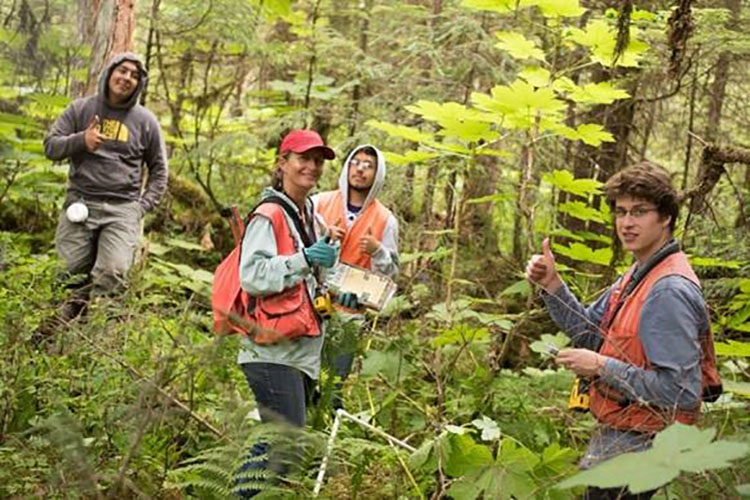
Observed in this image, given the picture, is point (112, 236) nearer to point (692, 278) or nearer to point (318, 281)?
point (318, 281)

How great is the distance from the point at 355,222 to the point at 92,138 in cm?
225

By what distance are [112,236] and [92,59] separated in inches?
101

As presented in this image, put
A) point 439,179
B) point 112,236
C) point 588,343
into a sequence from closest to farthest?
point 588,343 < point 112,236 < point 439,179

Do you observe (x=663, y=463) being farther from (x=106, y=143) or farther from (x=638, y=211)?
(x=106, y=143)

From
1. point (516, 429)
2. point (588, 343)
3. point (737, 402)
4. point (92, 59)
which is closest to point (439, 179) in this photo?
point (92, 59)

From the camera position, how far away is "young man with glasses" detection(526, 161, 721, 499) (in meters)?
3.10

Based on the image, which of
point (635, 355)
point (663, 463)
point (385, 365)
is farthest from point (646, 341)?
point (385, 365)

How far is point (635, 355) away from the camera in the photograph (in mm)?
3301

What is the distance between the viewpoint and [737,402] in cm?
467

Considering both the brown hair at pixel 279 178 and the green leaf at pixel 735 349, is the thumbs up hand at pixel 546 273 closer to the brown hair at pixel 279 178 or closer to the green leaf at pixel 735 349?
the green leaf at pixel 735 349

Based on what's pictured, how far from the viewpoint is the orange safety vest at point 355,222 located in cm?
573

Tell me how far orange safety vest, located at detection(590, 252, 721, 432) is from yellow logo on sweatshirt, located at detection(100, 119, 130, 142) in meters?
4.68

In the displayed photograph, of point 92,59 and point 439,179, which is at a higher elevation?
point 92,59

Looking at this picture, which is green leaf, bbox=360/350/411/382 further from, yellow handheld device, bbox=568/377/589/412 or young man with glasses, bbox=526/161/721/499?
young man with glasses, bbox=526/161/721/499
